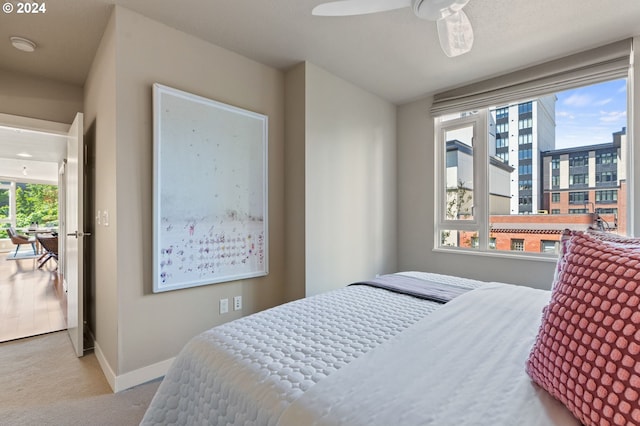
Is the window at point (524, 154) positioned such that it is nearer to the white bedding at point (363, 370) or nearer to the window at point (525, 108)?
the window at point (525, 108)

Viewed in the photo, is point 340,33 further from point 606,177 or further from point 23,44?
point 606,177

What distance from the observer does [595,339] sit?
2.09 ft

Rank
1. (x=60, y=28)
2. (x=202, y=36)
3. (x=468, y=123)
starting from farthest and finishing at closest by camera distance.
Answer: (x=468, y=123)
(x=202, y=36)
(x=60, y=28)

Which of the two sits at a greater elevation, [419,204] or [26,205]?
[26,205]

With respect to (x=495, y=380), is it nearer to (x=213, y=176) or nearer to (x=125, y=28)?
(x=213, y=176)

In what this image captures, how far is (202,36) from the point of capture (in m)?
2.22

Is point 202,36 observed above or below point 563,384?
above

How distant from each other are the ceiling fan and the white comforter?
137cm

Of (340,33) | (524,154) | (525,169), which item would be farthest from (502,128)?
(340,33)

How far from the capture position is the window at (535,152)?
2418mm

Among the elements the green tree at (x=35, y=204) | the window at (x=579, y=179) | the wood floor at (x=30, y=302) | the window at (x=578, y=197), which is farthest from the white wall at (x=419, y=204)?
the green tree at (x=35, y=204)

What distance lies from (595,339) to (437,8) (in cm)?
138

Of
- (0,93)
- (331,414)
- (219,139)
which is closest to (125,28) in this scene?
(219,139)

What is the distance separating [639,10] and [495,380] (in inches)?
103
